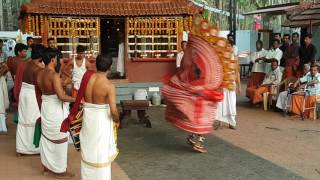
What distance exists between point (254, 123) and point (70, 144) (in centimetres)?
390

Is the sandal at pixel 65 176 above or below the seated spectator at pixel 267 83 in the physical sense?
below

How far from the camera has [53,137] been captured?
18.2ft

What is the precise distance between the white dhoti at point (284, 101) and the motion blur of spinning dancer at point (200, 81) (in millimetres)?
3609

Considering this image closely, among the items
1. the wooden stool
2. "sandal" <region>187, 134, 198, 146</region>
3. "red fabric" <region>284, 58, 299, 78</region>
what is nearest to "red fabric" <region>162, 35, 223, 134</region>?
"sandal" <region>187, 134, 198, 146</region>

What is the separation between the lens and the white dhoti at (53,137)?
18.1ft

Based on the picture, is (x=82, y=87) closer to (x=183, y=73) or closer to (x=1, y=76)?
(x=183, y=73)

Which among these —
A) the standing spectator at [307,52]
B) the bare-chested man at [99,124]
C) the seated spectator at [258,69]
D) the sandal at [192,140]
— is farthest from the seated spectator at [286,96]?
the bare-chested man at [99,124]

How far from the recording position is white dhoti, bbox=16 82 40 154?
6.38 metres

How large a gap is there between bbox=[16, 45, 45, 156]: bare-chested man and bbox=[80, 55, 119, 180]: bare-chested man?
6.20 feet

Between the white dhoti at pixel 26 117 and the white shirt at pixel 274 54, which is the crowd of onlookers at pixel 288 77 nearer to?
the white shirt at pixel 274 54

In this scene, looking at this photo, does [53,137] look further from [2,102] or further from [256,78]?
[256,78]

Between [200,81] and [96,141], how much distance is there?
7.67ft

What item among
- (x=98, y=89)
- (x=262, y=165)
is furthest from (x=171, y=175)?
(x=98, y=89)

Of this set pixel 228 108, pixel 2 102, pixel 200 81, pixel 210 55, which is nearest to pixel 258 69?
pixel 228 108
